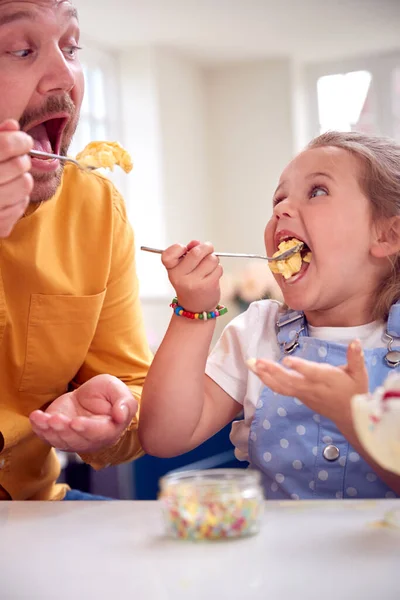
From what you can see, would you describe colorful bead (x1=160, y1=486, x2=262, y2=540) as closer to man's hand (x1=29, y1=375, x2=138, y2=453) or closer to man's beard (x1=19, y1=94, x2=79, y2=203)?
man's hand (x1=29, y1=375, x2=138, y2=453)

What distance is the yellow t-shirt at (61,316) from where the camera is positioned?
1477 mm

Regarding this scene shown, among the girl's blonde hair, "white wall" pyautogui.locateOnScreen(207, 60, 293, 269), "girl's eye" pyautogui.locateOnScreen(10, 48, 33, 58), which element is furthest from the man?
"white wall" pyautogui.locateOnScreen(207, 60, 293, 269)

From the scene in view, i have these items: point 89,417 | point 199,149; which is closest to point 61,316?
point 89,417

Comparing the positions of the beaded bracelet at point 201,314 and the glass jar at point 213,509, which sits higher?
the beaded bracelet at point 201,314

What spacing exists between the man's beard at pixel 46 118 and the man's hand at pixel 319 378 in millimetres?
684

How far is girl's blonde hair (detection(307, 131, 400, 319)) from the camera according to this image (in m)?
1.33

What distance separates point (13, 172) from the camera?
104 centimetres

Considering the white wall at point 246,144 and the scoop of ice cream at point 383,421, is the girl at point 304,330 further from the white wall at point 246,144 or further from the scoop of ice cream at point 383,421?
the white wall at point 246,144

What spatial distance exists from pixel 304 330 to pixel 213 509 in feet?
2.06

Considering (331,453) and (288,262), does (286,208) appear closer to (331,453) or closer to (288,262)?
(288,262)

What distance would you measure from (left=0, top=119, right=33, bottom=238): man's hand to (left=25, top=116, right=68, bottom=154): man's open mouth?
0.46 metres

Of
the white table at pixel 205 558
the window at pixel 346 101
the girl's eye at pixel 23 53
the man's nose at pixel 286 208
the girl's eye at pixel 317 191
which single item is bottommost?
the white table at pixel 205 558

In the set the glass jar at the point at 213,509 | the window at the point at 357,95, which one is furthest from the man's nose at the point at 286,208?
the window at the point at 357,95

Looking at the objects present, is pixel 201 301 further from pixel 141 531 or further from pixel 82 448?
pixel 141 531
